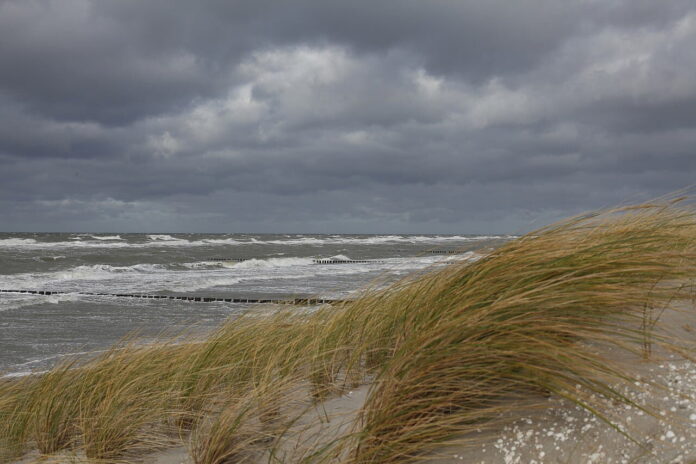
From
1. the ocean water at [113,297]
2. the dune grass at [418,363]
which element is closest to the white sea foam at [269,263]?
the ocean water at [113,297]

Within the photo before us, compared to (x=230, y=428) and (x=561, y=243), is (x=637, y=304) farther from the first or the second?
(x=230, y=428)

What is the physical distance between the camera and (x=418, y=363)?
7.52 ft

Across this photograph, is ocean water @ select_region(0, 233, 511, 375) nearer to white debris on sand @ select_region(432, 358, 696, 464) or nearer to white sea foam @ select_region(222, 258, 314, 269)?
white debris on sand @ select_region(432, 358, 696, 464)

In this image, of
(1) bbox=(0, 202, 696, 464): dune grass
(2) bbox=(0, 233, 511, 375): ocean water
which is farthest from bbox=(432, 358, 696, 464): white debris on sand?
(2) bbox=(0, 233, 511, 375): ocean water

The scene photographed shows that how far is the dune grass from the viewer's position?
214 cm

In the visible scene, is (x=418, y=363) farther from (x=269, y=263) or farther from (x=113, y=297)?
(x=269, y=263)

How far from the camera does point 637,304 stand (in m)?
2.71

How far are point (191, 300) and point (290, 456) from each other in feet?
47.0

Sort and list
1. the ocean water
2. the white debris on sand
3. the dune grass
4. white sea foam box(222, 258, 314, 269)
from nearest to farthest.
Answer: the white debris on sand
the dune grass
the ocean water
white sea foam box(222, 258, 314, 269)

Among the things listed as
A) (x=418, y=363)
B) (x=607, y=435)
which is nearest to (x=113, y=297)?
(x=418, y=363)

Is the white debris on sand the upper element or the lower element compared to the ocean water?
upper

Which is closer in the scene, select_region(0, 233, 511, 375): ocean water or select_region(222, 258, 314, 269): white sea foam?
select_region(0, 233, 511, 375): ocean water

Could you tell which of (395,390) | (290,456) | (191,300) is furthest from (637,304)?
(191,300)

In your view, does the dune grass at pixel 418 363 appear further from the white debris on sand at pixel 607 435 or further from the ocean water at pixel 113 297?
the ocean water at pixel 113 297
